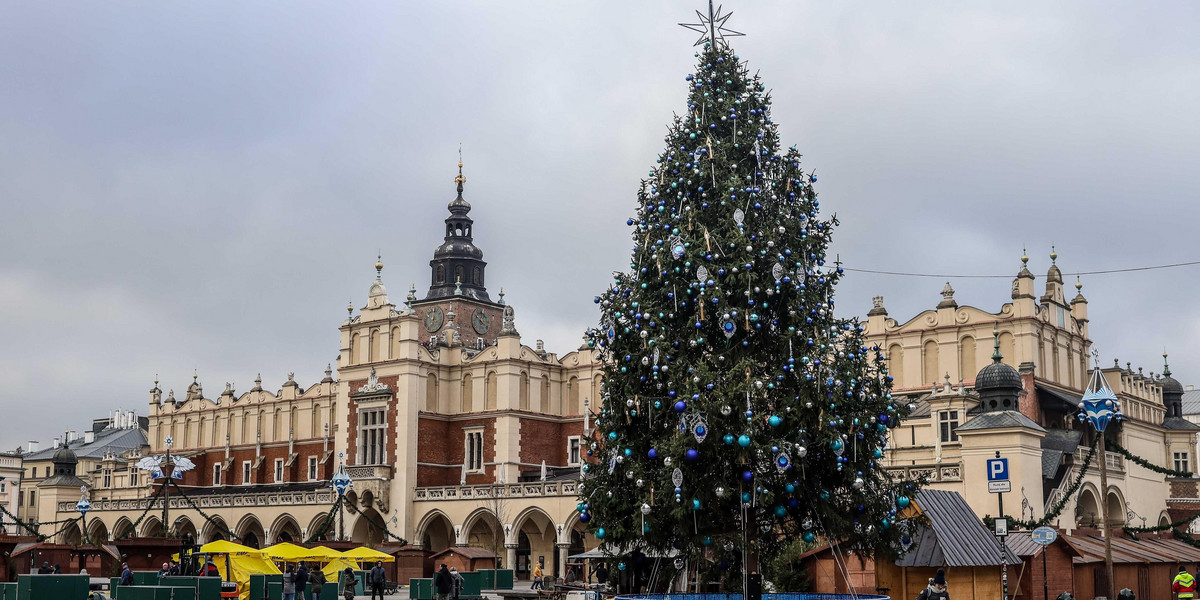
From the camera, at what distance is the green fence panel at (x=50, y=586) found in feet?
89.8

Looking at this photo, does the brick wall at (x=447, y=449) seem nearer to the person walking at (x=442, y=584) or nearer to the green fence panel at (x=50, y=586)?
the person walking at (x=442, y=584)

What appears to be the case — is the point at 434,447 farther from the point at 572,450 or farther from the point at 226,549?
the point at 226,549

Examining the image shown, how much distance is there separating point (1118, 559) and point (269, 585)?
71.4ft

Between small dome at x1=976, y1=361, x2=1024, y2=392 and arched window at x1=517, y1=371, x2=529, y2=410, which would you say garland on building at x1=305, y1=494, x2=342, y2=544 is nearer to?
arched window at x1=517, y1=371, x2=529, y2=410

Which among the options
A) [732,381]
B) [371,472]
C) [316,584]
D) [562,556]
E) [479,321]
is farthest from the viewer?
[479,321]

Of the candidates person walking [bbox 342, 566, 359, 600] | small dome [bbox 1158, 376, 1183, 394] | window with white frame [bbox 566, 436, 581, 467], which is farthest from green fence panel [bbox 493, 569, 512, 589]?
small dome [bbox 1158, 376, 1183, 394]

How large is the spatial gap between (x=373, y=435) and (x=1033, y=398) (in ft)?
97.2

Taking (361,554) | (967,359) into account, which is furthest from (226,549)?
(967,359)

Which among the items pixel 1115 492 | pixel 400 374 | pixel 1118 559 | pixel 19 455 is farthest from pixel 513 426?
pixel 19 455

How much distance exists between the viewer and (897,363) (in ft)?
178

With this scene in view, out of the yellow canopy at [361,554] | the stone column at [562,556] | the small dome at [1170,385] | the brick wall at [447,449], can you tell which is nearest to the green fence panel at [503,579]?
the yellow canopy at [361,554]

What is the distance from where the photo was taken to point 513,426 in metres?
59.5

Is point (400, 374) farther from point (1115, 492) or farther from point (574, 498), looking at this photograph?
point (1115, 492)

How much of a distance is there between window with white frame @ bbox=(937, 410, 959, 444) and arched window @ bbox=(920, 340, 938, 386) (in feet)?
14.6
